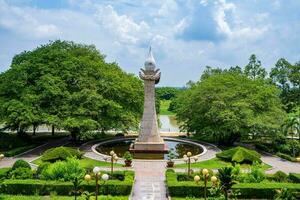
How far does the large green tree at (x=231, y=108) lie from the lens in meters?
40.8

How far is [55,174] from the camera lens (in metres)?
26.0

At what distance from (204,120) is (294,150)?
9.76m

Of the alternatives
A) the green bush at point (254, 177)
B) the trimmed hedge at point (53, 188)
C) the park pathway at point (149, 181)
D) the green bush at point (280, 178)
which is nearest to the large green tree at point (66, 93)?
the park pathway at point (149, 181)

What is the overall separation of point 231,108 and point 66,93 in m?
16.8

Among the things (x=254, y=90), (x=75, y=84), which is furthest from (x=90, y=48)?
(x=254, y=90)

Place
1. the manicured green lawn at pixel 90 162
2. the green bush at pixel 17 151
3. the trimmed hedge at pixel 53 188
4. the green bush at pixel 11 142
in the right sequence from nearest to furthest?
the trimmed hedge at pixel 53 188 < the manicured green lawn at pixel 90 162 < the green bush at pixel 17 151 < the green bush at pixel 11 142

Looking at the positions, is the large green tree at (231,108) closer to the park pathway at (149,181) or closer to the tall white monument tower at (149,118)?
the tall white monument tower at (149,118)

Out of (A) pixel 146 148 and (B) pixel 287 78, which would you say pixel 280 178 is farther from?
(B) pixel 287 78

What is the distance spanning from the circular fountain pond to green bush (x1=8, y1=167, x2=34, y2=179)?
1128cm

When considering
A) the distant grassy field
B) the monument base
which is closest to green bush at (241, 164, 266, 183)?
the monument base

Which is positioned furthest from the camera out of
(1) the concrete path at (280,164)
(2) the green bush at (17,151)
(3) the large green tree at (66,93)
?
(3) the large green tree at (66,93)

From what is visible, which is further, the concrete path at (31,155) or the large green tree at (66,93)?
the large green tree at (66,93)

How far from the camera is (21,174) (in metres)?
26.7

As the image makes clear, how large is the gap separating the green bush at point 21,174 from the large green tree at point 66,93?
1093cm
